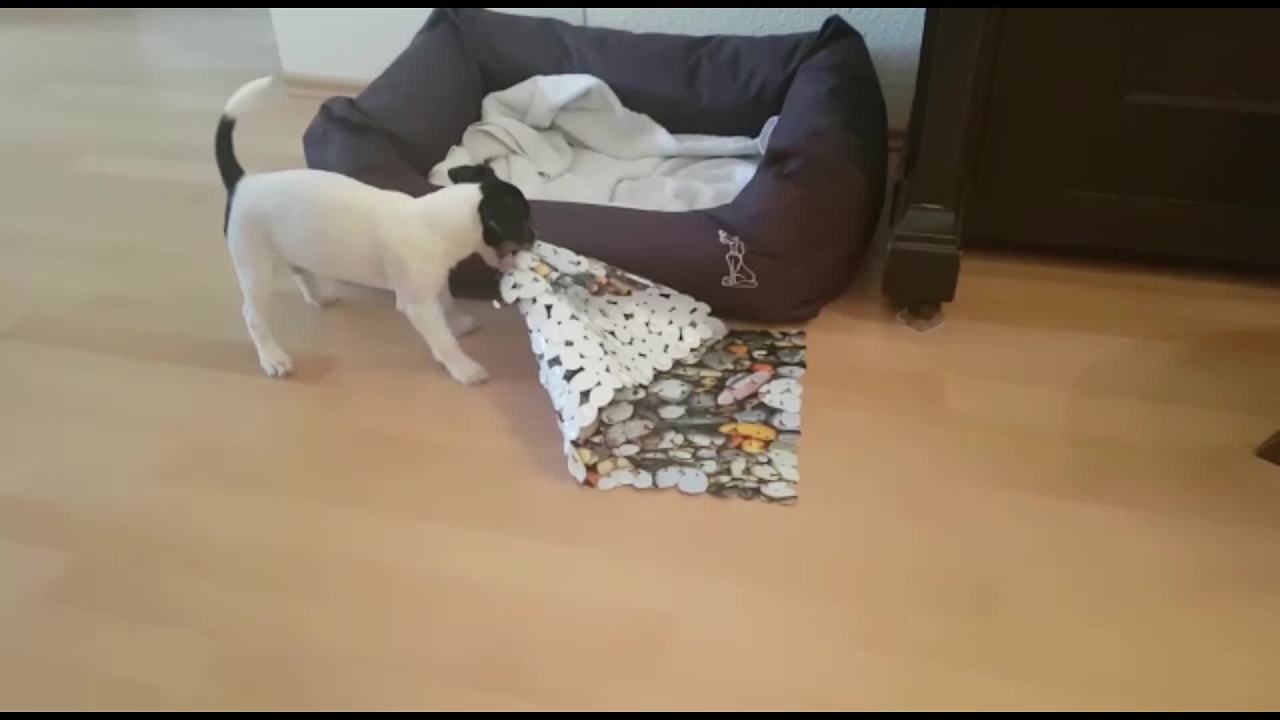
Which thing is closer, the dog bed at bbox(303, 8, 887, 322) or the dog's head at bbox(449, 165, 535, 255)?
the dog's head at bbox(449, 165, 535, 255)

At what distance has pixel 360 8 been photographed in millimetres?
2383

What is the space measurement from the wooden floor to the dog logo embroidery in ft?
0.51

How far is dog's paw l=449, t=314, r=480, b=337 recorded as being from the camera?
1.72 meters

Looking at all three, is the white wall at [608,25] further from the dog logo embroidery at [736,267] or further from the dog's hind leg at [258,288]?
the dog's hind leg at [258,288]

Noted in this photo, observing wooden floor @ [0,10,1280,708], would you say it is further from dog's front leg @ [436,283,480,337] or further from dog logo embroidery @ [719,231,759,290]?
dog logo embroidery @ [719,231,759,290]

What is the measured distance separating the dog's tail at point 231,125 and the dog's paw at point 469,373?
0.40 metres

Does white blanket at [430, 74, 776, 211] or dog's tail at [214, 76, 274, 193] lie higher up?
dog's tail at [214, 76, 274, 193]

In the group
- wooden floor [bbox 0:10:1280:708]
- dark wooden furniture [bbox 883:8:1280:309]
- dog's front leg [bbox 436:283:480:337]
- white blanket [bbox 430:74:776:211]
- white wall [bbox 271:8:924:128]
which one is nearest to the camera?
wooden floor [bbox 0:10:1280:708]

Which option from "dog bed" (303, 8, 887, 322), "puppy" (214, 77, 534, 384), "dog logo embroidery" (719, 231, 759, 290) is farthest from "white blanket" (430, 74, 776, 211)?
"puppy" (214, 77, 534, 384)

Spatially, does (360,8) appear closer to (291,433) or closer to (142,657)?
(291,433)

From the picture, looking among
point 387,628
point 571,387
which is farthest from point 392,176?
point 387,628

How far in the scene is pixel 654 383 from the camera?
1.57 m

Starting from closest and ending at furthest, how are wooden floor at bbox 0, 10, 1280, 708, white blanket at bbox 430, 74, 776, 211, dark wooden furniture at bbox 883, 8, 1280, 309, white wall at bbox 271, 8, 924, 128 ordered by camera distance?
wooden floor at bbox 0, 10, 1280, 708 < dark wooden furniture at bbox 883, 8, 1280, 309 < white blanket at bbox 430, 74, 776, 211 < white wall at bbox 271, 8, 924, 128

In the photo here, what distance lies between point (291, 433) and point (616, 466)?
0.47 m
